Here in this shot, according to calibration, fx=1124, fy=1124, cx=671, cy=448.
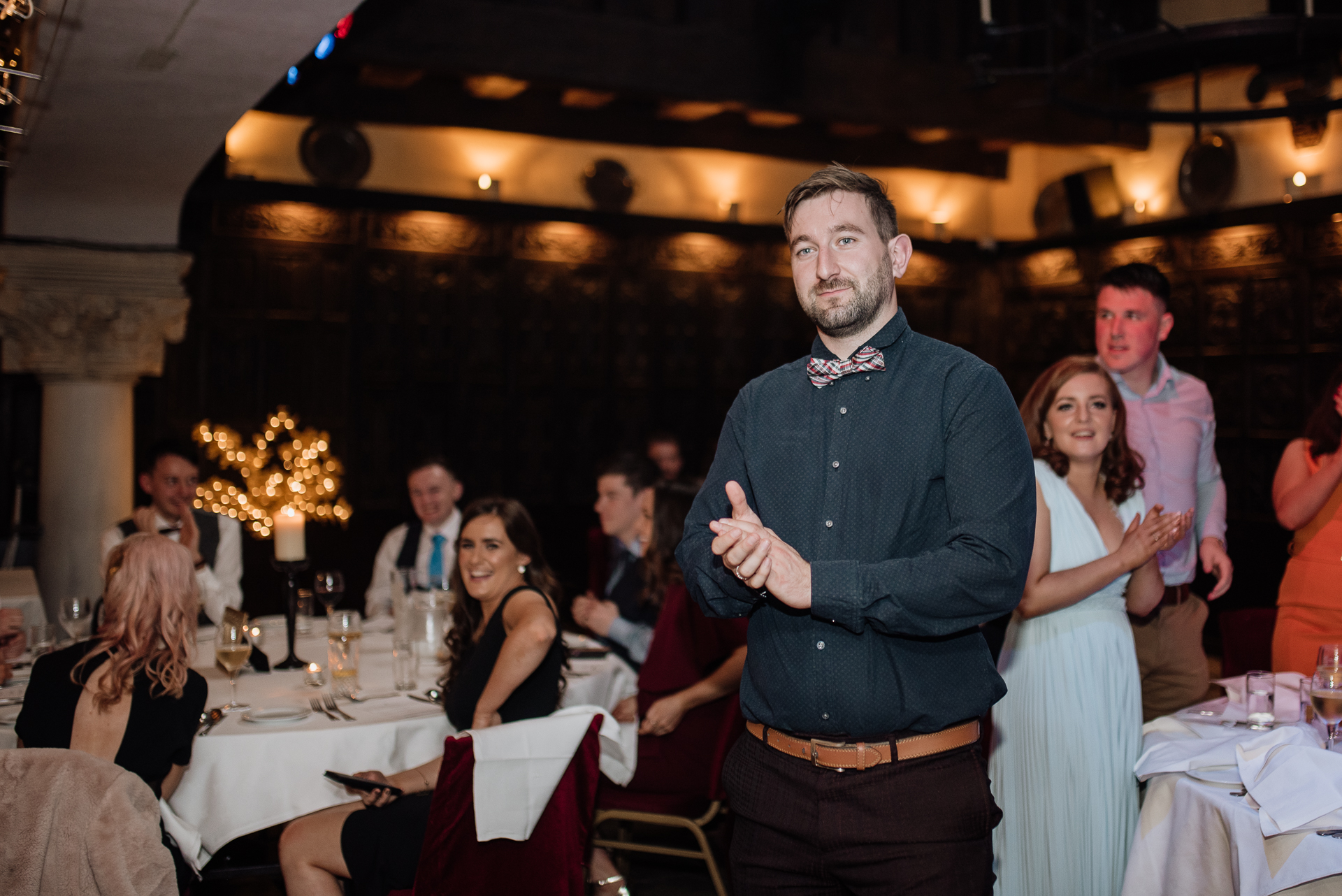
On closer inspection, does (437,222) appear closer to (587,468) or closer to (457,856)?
(587,468)

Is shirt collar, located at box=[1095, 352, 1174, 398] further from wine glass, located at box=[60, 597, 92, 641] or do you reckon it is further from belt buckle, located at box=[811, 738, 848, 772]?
wine glass, located at box=[60, 597, 92, 641]

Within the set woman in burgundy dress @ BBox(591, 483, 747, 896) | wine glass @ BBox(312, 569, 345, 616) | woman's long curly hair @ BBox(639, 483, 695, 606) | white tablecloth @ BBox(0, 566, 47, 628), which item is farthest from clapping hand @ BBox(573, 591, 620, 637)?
white tablecloth @ BBox(0, 566, 47, 628)

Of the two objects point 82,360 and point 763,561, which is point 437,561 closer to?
point 82,360

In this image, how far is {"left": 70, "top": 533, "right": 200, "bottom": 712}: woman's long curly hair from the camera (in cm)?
271

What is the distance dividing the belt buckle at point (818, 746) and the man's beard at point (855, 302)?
25.1 inches

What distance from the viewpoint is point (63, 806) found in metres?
2.19

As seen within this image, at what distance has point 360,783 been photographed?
2760 mm

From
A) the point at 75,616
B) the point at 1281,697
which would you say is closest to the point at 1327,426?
the point at 1281,697

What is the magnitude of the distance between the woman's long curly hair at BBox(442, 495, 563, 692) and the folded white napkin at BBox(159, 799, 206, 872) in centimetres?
82

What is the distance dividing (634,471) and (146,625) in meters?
2.48

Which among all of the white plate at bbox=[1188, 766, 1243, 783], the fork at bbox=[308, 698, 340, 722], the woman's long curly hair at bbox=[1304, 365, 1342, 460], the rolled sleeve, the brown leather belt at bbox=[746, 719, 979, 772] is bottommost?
the fork at bbox=[308, 698, 340, 722]

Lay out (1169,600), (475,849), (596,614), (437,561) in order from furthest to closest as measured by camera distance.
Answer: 1. (437,561)
2. (596,614)
3. (1169,600)
4. (475,849)

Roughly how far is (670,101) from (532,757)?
6051 millimetres

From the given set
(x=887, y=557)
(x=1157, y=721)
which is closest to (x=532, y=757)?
(x=887, y=557)
